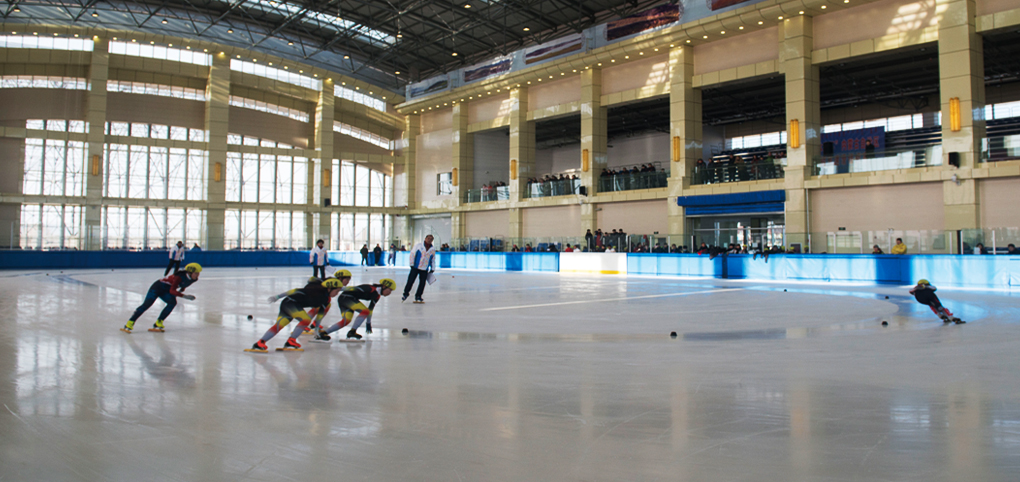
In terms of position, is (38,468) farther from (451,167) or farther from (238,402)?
(451,167)

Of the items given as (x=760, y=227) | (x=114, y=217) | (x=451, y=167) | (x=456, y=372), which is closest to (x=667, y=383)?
(x=456, y=372)

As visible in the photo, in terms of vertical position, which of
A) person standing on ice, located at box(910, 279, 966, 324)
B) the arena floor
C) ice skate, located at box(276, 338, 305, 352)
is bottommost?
the arena floor

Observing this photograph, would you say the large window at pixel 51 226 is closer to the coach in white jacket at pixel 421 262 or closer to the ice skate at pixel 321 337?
the coach in white jacket at pixel 421 262

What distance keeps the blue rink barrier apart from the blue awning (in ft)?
13.9

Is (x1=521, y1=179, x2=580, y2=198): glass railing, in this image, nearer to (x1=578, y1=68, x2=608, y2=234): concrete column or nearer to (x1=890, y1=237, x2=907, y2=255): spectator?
(x1=578, y1=68, x2=608, y2=234): concrete column

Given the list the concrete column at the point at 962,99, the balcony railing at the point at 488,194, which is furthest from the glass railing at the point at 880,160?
the balcony railing at the point at 488,194

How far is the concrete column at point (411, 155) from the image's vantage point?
160 feet

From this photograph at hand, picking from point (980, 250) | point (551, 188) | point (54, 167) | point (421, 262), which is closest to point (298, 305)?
point (421, 262)

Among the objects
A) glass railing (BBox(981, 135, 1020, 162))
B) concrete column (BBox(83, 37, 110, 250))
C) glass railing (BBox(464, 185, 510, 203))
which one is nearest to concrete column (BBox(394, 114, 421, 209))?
glass railing (BBox(464, 185, 510, 203))

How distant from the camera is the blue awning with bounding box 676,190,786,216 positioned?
28.5m

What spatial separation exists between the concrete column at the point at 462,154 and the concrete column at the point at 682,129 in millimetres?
16678

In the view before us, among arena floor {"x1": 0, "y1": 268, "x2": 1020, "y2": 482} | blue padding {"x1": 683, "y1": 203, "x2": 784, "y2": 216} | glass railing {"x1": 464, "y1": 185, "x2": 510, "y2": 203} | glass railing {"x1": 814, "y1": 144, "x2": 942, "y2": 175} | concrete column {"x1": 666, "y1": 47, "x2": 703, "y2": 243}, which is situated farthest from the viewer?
glass railing {"x1": 464, "y1": 185, "x2": 510, "y2": 203}

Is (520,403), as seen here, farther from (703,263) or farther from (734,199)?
(734,199)

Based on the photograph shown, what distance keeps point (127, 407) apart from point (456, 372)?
2747 mm
